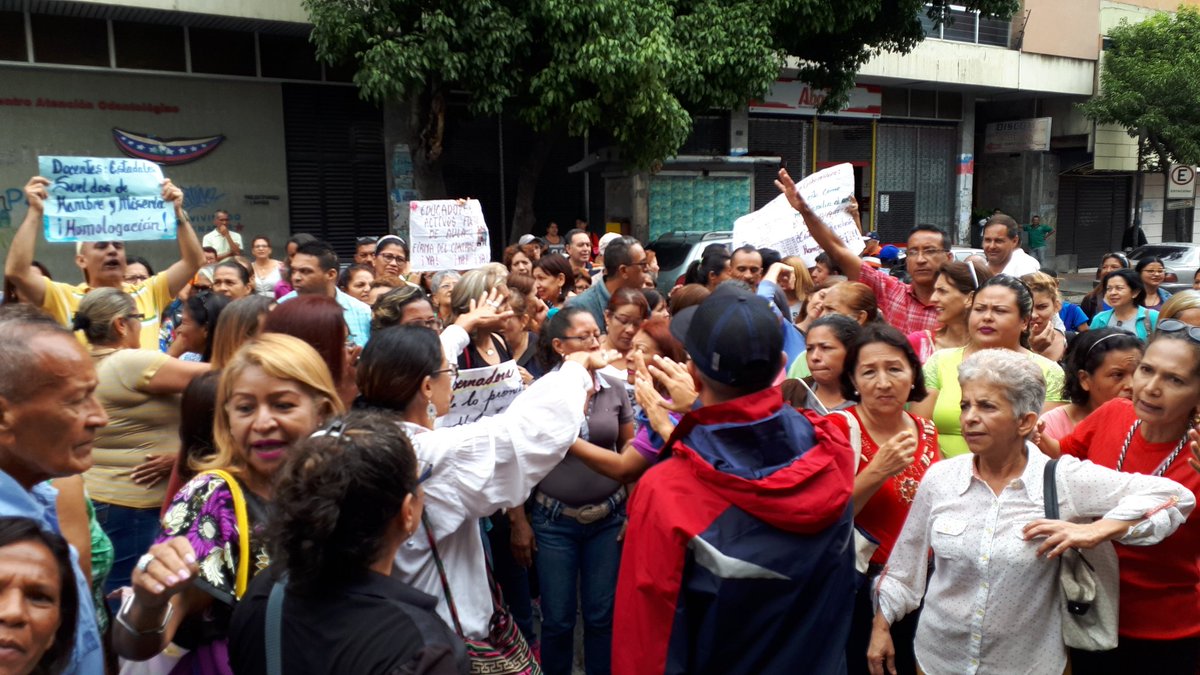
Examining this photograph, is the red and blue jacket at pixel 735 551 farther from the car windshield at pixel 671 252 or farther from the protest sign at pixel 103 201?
the car windshield at pixel 671 252

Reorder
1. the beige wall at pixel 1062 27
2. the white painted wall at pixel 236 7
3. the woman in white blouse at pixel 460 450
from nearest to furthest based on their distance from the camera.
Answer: the woman in white blouse at pixel 460 450 < the white painted wall at pixel 236 7 < the beige wall at pixel 1062 27

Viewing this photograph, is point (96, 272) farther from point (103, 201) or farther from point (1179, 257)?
point (1179, 257)

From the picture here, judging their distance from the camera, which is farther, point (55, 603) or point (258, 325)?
point (258, 325)

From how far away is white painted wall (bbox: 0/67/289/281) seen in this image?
1288 cm

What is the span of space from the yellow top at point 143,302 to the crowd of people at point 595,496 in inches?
15.3

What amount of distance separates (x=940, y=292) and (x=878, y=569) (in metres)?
1.89

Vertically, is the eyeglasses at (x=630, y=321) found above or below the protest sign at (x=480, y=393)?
above

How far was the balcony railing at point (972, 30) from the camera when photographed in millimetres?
21562

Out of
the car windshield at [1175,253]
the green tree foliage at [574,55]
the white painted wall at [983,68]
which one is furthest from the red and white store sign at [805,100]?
the car windshield at [1175,253]

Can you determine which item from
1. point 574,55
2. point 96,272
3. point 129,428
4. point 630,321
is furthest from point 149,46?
point 630,321

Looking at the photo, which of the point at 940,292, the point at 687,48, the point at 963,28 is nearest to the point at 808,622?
the point at 940,292

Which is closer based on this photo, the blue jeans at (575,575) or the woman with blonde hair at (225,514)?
the woman with blonde hair at (225,514)

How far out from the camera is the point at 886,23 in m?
17.2

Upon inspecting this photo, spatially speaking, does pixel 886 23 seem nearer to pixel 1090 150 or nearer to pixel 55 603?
pixel 1090 150
